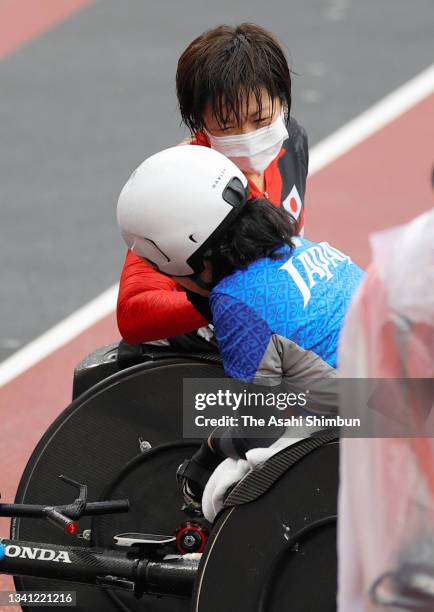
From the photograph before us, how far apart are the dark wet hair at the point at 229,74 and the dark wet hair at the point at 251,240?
2.35 ft

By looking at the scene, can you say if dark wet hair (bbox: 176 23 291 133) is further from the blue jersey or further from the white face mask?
the blue jersey

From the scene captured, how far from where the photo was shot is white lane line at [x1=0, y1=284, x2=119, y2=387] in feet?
22.7

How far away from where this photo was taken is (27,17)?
12.0 m

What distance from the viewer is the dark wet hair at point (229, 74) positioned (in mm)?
4379

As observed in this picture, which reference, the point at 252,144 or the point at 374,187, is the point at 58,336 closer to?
the point at 374,187

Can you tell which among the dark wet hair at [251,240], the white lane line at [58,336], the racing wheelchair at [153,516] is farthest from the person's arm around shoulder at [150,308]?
the white lane line at [58,336]

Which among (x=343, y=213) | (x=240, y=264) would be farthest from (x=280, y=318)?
(x=343, y=213)

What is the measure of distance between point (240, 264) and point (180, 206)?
23 centimetres

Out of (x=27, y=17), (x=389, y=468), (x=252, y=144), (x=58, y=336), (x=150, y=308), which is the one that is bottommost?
(x=389, y=468)

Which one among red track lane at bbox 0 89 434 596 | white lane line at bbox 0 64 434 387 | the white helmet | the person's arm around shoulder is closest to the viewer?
the white helmet

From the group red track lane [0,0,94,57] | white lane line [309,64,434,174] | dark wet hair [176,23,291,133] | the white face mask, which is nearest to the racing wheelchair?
the white face mask

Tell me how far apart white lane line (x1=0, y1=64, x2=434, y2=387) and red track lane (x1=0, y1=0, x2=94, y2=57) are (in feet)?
9.82

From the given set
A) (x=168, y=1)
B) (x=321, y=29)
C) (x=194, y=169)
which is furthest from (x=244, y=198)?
(x=168, y=1)

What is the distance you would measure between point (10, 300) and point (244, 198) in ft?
13.2
